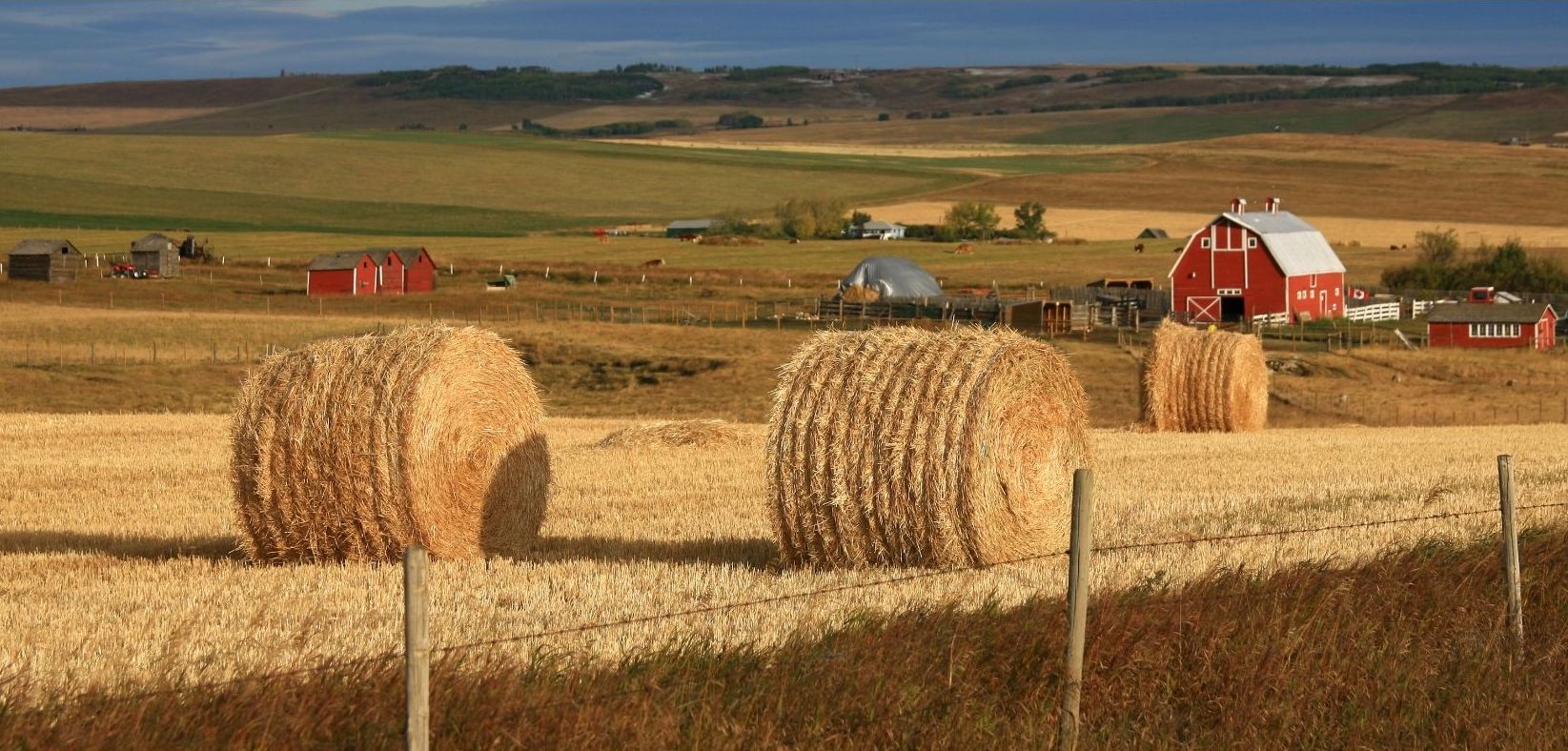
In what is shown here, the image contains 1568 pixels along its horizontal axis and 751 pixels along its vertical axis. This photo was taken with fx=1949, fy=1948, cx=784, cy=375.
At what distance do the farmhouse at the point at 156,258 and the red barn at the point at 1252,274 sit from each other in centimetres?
3845

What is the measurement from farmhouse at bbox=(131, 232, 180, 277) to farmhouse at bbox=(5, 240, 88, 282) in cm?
345

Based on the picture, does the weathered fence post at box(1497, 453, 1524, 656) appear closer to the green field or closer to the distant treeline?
the distant treeline

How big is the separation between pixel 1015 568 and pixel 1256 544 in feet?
5.39

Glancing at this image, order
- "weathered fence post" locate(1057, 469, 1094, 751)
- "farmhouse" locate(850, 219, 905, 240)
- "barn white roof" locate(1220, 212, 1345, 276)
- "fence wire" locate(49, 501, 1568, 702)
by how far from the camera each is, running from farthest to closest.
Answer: "farmhouse" locate(850, 219, 905, 240) < "barn white roof" locate(1220, 212, 1345, 276) < "weathered fence post" locate(1057, 469, 1094, 751) < "fence wire" locate(49, 501, 1568, 702)

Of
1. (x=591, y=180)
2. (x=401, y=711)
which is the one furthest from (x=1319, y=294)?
(x=591, y=180)

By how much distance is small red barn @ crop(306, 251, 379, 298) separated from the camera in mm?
71250

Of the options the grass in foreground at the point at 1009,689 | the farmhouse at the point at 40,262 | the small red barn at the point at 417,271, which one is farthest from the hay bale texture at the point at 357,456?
the farmhouse at the point at 40,262

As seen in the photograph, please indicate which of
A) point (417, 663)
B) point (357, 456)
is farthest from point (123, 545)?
point (417, 663)

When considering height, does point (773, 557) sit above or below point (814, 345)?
below

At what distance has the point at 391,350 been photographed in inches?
524

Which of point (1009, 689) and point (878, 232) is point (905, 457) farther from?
point (878, 232)

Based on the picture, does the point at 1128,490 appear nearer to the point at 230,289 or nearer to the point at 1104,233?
the point at 230,289

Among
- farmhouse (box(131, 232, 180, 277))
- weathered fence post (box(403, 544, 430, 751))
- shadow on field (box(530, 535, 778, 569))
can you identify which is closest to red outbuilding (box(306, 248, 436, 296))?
farmhouse (box(131, 232, 180, 277))

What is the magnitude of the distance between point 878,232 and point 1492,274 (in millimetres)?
42427
